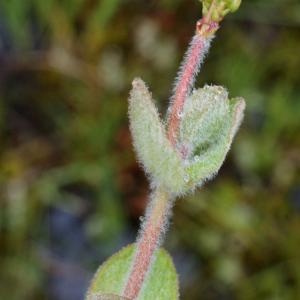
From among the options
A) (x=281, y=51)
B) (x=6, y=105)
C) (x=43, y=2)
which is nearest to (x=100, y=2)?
(x=43, y=2)

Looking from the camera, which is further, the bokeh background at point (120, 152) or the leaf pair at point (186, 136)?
the bokeh background at point (120, 152)

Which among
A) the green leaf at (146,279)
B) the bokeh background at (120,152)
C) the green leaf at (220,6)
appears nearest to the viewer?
the green leaf at (220,6)

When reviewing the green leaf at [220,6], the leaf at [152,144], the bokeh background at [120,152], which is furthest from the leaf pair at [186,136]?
the bokeh background at [120,152]

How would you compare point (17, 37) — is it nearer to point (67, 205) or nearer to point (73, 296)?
point (67, 205)

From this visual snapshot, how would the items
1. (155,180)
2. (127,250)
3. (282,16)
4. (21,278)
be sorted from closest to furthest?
(155,180)
(127,250)
(21,278)
(282,16)

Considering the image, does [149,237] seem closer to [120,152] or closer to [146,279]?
[146,279]

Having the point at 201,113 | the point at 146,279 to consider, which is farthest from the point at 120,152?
the point at 201,113

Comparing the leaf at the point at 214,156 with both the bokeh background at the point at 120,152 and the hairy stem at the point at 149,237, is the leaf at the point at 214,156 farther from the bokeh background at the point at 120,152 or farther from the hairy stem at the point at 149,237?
the bokeh background at the point at 120,152

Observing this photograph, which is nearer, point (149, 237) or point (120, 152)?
point (149, 237)
